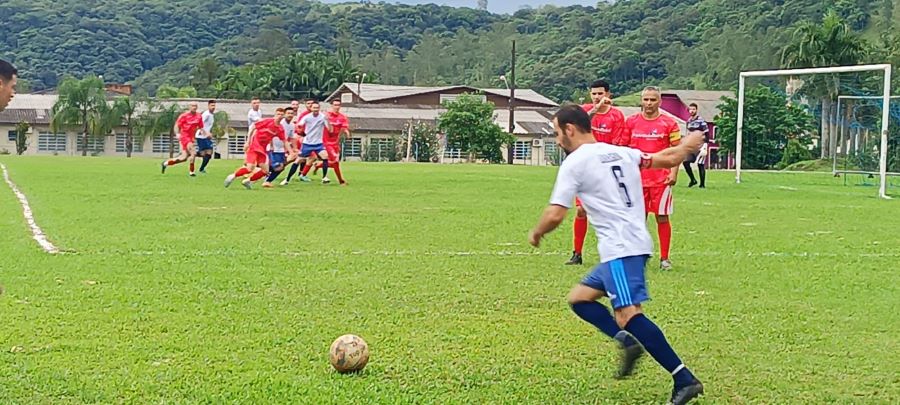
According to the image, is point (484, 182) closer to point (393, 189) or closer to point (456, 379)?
point (393, 189)

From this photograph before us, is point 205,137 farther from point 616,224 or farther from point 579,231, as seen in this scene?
point 616,224

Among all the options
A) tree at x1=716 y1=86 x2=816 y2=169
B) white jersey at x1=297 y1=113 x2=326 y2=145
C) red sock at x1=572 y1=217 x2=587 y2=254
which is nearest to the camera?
red sock at x1=572 y1=217 x2=587 y2=254

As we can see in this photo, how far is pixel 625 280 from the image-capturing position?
19.1 ft

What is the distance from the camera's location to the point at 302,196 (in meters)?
20.5

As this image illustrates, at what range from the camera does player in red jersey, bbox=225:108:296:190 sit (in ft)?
75.1

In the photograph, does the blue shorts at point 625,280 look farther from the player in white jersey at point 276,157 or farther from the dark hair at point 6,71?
the player in white jersey at point 276,157

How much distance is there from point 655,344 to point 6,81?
335cm

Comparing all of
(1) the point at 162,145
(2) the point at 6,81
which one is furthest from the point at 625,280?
(1) the point at 162,145

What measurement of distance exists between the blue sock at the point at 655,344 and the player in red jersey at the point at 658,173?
195 inches

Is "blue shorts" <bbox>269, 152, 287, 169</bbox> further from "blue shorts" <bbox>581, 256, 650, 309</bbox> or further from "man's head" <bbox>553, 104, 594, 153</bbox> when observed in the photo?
"blue shorts" <bbox>581, 256, 650, 309</bbox>

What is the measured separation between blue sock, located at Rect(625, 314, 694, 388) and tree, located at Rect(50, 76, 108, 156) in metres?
65.8

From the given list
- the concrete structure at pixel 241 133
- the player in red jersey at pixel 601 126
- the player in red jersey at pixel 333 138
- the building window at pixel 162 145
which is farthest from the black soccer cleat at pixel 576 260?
the building window at pixel 162 145

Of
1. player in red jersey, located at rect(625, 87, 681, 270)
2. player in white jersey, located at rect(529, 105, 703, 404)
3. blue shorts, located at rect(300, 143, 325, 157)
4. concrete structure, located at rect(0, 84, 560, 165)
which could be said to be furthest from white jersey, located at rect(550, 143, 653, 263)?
concrete structure, located at rect(0, 84, 560, 165)

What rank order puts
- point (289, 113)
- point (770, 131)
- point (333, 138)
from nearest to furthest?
1. point (289, 113)
2. point (333, 138)
3. point (770, 131)
